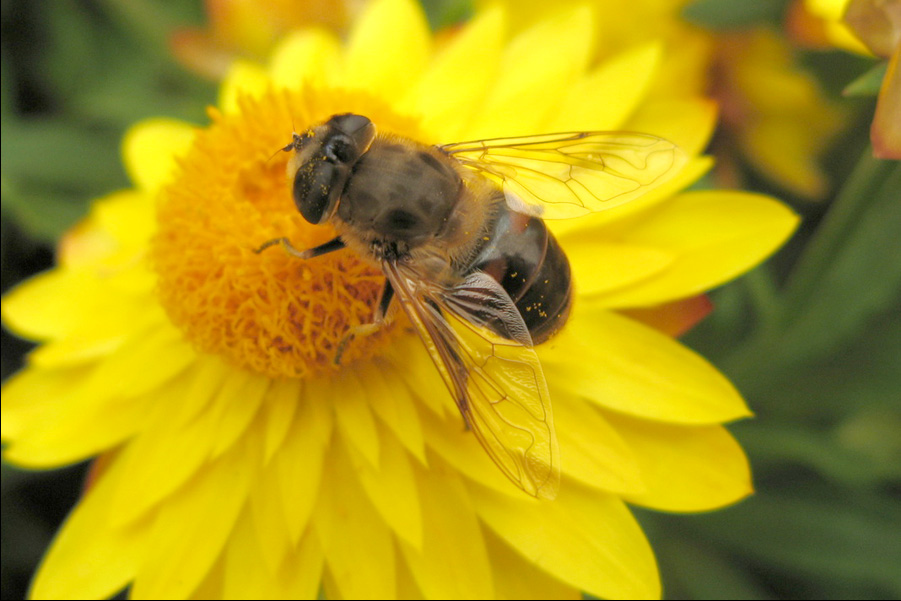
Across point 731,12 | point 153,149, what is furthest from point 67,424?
point 731,12

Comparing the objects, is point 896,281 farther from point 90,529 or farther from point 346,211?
point 90,529

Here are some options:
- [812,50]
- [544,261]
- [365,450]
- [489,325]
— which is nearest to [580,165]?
[544,261]

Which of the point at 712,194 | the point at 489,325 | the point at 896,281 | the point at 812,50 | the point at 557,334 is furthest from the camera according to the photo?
the point at 812,50

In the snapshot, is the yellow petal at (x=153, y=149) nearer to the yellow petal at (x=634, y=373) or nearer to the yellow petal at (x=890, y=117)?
the yellow petal at (x=634, y=373)

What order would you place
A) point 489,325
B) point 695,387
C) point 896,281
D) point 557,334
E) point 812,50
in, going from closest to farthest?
point 489,325 < point 557,334 < point 695,387 < point 896,281 < point 812,50

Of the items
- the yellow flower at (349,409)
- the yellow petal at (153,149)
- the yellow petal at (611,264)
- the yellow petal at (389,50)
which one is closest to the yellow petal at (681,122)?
the yellow flower at (349,409)
